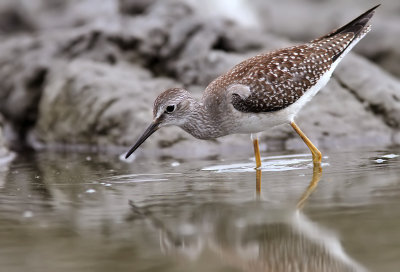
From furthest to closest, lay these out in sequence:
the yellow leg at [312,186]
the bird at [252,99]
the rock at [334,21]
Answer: the rock at [334,21] < the bird at [252,99] < the yellow leg at [312,186]

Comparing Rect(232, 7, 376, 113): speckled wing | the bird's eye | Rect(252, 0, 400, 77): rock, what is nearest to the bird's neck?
the bird's eye

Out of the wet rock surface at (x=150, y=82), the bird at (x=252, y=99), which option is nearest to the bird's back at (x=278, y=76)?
the bird at (x=252, y=99)

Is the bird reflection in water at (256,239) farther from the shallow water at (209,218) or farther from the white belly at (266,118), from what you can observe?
the white belly at (266,118)

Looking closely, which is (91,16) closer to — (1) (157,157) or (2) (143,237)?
(1) (157,157)

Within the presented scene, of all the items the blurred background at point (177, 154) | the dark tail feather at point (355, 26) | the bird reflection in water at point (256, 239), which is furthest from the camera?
the dark tail feather at point (355, 26)

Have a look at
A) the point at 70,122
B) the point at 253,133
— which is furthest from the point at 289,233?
the point at 70,122

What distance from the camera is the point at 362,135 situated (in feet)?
38.7

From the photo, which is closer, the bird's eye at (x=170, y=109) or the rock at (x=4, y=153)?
the bird's eye at (x=170, y=109)

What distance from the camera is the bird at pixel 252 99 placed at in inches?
342

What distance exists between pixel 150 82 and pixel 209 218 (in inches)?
306

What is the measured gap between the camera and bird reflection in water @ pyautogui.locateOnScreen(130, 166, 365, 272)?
455cm

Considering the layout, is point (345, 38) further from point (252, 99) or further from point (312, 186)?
point (312, 186)

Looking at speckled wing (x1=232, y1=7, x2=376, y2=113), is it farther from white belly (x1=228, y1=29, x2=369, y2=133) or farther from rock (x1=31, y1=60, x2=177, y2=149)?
rock (x1=31, y1=60, x2=177, y2=149)

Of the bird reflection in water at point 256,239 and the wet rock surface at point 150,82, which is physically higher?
the wet rock surface at point 150,82
